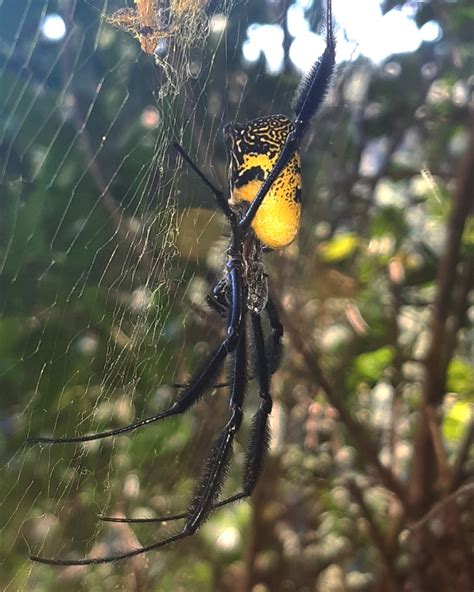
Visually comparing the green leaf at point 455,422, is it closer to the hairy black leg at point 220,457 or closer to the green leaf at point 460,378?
the green leaf at point 460,378

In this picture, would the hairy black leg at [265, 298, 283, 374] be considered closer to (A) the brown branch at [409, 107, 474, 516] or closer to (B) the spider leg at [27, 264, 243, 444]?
(B) the spider leg at [27, 264, 243, 444]

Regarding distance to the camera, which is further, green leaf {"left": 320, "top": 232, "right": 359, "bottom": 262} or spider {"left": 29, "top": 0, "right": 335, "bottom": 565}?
green leaf {"left": 320, "top": 232, "right": 359, "bottom": 262}

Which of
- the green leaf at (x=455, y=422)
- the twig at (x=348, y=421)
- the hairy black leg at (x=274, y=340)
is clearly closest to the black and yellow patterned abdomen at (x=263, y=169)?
the hairy black leg at (x=274, y=340)

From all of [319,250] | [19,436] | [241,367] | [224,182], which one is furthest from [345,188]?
[19,436]

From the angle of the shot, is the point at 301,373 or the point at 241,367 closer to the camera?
the point at 241,367

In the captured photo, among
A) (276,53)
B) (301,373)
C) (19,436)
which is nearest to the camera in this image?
(19,436)

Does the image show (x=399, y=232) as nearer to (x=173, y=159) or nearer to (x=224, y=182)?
(x=224, y=182)

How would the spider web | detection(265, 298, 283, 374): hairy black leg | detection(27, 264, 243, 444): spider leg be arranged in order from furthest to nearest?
detection(265, 298, 283, 374): hairy black leg
detection(27, 264, 243, 444): spider leg
the spider web

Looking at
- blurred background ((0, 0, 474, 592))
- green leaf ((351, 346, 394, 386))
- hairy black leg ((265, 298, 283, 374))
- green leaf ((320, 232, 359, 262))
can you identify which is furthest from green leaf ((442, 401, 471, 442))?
hairy black leg ((265, 298, 283, 374))
